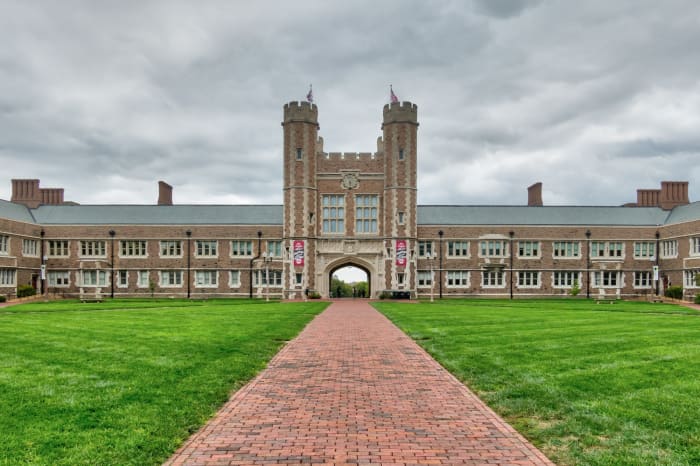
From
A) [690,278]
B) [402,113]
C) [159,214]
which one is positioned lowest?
[690,278]

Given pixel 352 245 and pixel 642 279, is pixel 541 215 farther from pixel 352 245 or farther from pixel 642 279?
pixel 352 245

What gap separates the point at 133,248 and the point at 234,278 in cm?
900

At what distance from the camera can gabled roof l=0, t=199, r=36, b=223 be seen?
46656 millimetres

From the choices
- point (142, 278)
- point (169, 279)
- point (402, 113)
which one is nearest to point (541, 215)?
point (402, 113)

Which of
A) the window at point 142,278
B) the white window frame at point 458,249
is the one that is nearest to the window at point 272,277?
→ the window at point 142,278

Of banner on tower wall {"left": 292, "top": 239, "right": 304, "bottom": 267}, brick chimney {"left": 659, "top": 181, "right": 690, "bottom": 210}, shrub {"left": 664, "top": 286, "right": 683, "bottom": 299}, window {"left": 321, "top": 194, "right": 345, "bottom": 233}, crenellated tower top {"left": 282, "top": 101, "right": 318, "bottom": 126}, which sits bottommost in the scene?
shrub {"left": 664, "top": 286, "right": 683, "bottom": 299}

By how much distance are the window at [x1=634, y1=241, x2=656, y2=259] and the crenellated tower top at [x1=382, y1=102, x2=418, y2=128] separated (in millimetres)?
21659

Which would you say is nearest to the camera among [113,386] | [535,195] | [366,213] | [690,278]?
[113,386]

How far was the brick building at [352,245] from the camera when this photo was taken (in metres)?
47.3

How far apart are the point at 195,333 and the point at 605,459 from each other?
1320cm

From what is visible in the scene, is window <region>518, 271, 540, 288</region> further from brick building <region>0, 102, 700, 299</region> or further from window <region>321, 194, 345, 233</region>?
window <region>321, 194, 345, 233</region>

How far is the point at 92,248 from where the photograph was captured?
163 feet

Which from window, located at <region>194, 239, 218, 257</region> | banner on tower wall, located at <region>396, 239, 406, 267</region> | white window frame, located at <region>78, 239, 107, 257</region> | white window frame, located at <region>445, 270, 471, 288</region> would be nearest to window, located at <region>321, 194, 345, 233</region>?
banner on tower wall, located at <region>396, 239, 406, 267</region>

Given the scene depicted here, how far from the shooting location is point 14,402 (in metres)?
8.09
